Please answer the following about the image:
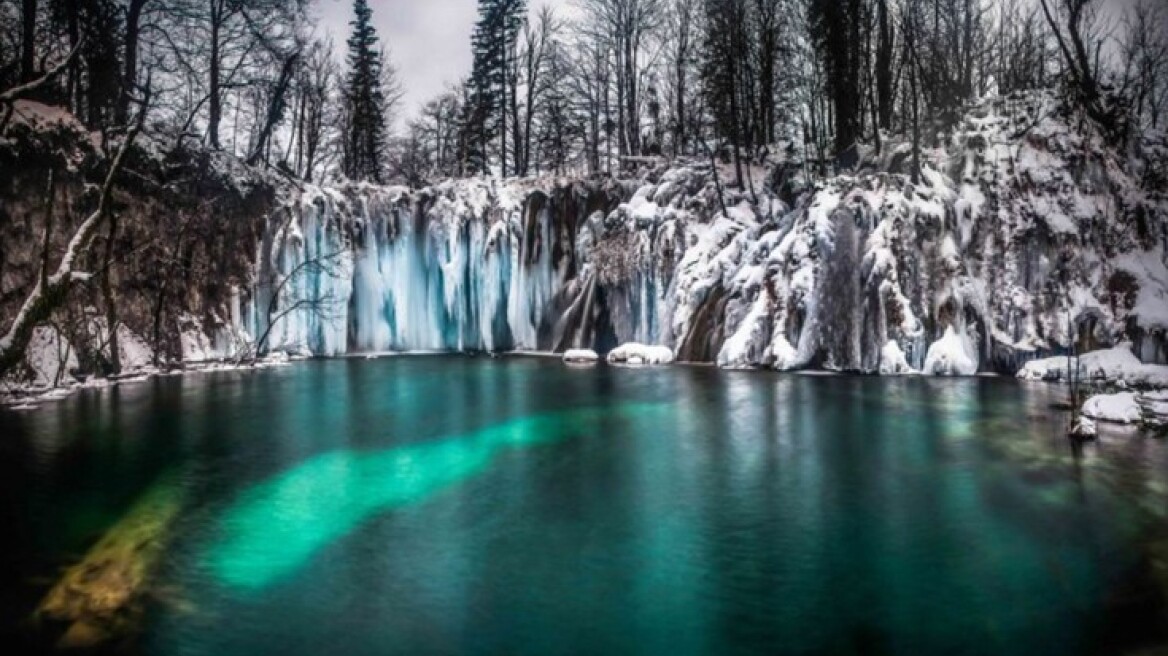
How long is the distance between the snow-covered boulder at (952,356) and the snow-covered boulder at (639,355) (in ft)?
25.5

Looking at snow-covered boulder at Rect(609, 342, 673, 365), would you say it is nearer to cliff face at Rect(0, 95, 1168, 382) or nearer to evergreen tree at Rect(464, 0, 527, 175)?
cliff face at Rect(0, 95, 1168, 382)

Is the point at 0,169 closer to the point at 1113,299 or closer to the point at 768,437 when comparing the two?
the point at 768,437

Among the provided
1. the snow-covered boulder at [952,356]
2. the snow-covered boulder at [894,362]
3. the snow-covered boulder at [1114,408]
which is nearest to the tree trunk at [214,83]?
the snow-covered boulder at [894,362]

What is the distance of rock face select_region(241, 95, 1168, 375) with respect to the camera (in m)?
17.6

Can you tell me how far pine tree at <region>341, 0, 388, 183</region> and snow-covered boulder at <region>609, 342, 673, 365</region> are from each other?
15.4 metres

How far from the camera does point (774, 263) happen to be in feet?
66.3

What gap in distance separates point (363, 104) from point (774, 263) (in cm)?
2192

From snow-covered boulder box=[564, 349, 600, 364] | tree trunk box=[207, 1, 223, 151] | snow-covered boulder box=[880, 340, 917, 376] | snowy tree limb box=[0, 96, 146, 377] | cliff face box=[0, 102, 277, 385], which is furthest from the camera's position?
snow-covered boulder box=[564, 349, 600, 364]

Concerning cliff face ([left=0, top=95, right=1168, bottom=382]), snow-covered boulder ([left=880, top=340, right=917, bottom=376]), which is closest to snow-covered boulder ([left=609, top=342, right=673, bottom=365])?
cliff face ([left=0, top=95, right=1168, bottom=382])

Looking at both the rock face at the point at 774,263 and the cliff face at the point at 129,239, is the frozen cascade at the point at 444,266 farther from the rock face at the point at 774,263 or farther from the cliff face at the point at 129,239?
the cliff face at the point at 129,239

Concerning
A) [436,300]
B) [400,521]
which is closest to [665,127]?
[436,300]

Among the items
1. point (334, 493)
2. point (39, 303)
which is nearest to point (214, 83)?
point (334, 493)

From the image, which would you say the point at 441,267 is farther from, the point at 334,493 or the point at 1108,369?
the point at 1108,369

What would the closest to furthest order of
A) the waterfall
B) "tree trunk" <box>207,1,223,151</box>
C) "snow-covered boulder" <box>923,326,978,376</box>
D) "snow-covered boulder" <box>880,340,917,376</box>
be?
"snow-covered boulder" <box>923,326,978,376</box>
"snow-covered boulder" <box>880,340,917,376</box>
"tree trunk" <box>207,1,223,151</box>
the waterfall
